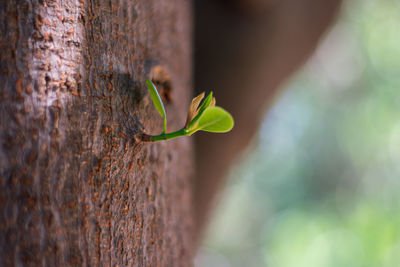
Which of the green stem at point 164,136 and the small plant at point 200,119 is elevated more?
the small plant at point 200,119

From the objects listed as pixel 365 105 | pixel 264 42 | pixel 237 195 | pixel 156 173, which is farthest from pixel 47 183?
pixel 237 195

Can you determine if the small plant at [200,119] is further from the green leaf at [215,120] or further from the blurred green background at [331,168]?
the blurred green background at [331,168]

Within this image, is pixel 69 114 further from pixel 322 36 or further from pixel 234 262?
pixel 234 262

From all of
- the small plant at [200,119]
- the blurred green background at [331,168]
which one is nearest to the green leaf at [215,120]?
the small plant at [200,119]

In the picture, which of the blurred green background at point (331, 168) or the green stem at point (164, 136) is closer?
the green stem at point (164, 136)

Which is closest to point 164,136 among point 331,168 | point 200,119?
point 200,119

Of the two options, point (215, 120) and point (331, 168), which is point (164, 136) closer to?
point (215, 120)
